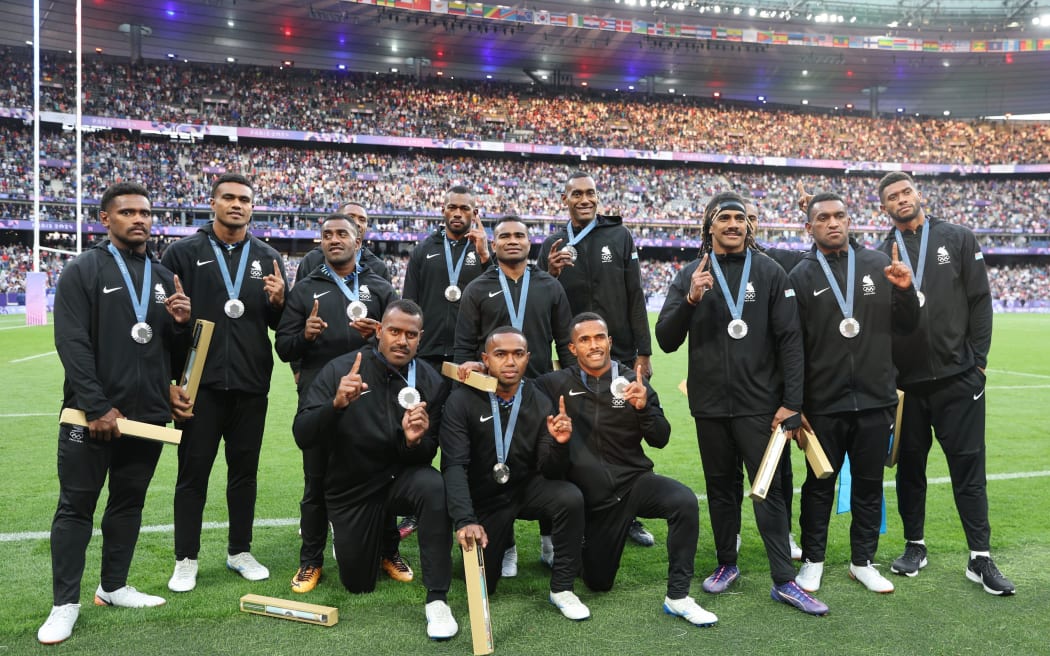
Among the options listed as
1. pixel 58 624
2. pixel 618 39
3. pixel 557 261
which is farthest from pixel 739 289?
pixel 618 39

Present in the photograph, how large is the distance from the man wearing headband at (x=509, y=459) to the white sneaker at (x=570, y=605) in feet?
0.06

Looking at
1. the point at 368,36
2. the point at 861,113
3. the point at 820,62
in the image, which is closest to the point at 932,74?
the point at 861,113

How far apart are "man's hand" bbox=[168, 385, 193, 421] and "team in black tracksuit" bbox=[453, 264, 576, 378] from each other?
63.9 inches

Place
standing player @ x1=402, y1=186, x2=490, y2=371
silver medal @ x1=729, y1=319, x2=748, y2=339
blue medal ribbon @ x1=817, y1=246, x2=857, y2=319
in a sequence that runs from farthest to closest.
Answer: standing player @ x1=402, y1=186, x2=490, y2=371 → blue medal ribbon @ x1=817, y1=246, x2=857, y2=319 → silver medal @ x1=729, y1=319, x2=748, y2=339

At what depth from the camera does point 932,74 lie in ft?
158

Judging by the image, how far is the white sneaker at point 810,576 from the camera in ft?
14.0

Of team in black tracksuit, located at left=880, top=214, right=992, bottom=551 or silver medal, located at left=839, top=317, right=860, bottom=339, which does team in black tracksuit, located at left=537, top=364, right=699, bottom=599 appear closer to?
silver medal, located at left=839, top=317, right=860, bottom=339

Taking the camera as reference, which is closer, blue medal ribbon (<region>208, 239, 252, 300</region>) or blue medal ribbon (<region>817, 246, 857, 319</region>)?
blue medal ribbon (<region>817, 246, 857, 319</region>)

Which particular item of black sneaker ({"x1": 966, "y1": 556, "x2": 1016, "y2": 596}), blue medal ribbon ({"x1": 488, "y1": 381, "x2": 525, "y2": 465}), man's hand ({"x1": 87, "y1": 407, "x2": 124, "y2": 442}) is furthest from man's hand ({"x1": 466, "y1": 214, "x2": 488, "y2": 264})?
black sneaker ({"x1": 966, "y1": 556, "x2": 1016, "y2": 596})

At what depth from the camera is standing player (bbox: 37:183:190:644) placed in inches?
149

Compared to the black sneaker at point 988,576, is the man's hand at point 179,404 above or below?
above

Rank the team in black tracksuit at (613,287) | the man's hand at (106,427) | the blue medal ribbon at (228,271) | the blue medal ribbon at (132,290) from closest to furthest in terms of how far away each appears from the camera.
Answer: the man's hand at (106,427) < the blue medal ribbon at (132,290) < the blue medal ribbon at (228,271) < the team in black tracksuit at (613,287)

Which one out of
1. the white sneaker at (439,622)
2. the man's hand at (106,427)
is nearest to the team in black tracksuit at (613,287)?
the white sneaker at (439,622)

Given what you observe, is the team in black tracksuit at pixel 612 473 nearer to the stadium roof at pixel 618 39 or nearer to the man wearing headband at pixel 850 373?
the man wearing headband at pixel 850 373
